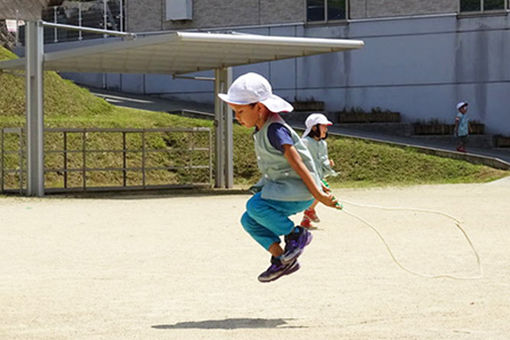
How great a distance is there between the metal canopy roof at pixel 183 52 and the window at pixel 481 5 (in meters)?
10.1

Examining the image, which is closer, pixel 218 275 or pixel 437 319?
pixel 437 319

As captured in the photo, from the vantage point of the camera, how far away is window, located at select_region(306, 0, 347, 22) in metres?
30.1

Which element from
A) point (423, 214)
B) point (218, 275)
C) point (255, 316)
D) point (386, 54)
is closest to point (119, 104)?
point (386, 54)

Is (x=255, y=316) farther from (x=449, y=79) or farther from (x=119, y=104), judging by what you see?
(x=119, y=104)

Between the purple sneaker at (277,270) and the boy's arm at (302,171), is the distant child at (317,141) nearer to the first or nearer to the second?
the purple sneaker at (277,270)

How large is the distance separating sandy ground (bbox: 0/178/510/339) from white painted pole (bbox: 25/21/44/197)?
196 inches

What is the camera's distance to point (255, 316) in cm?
612

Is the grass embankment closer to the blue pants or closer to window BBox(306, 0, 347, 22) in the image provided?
window BBox(306, 0, 347, 22)

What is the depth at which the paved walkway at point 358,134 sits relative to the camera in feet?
77.0

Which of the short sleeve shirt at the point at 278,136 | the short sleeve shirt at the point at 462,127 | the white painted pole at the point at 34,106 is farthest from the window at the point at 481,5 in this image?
the short sleeve shirt at the point at 278,136

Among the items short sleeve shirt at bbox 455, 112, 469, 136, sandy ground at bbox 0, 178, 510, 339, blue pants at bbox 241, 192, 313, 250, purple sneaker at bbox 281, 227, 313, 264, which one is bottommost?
sandy ground at bbox 0, 178, 510, 339

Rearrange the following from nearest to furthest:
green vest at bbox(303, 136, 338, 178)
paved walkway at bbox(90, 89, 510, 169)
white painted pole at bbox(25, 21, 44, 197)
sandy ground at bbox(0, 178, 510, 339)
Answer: sandy ground at bbox(0, 178, 510, 339)
green vest at bbox(303, 136, 338, 178)
white painted pole at bbox(25, 21, 44, 197)
paved walkway at bbox(90, 89, 510, 169)

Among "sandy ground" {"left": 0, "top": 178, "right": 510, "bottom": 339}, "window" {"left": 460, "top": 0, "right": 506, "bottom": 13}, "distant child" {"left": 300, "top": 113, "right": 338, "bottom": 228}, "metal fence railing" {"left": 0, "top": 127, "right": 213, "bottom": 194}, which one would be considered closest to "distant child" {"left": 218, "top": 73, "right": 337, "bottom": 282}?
"sandy ground" {"left": 0, "top": 178, "right": 510, "bottom": 339}

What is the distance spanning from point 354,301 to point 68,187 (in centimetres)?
1540
